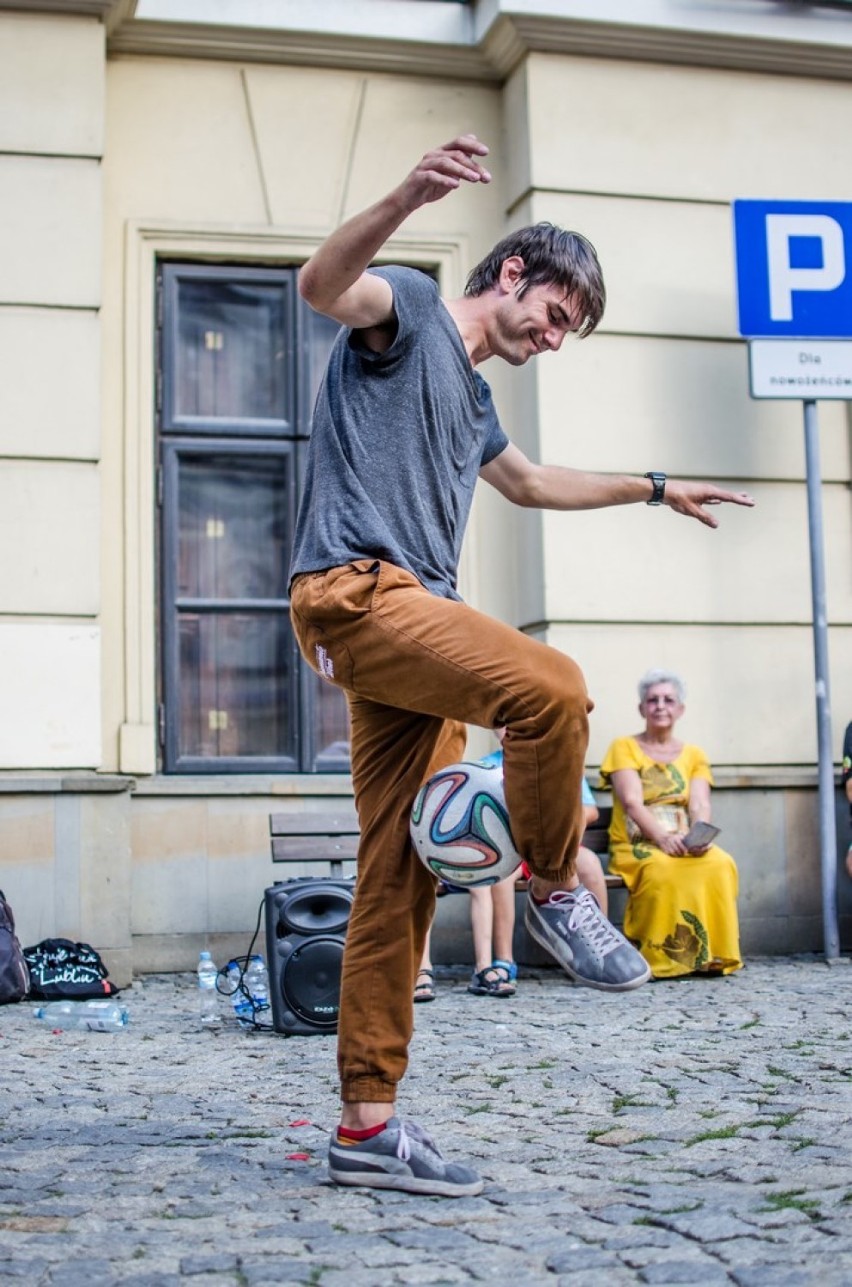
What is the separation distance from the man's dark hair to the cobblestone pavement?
1868 mm

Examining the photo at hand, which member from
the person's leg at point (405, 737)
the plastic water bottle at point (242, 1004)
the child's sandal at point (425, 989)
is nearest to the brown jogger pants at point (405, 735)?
the person's leg at point (405, 737)

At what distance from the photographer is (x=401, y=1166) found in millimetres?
3398

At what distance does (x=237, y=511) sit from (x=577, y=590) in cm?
182

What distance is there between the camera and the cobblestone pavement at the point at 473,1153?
9.32ft

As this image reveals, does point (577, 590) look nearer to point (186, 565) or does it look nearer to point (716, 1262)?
point (186, 565)

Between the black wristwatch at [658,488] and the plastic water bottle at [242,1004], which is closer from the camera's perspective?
the black wristwatch at [658,488]

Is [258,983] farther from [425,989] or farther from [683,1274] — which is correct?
[683,1274]

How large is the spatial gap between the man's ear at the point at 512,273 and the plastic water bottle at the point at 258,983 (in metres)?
3.65

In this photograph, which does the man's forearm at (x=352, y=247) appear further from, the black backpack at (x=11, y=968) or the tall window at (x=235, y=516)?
the tall window at (x=235, y=516)

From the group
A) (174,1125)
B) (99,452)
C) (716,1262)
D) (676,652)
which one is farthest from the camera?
(676,652)

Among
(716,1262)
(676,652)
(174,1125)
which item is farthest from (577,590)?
(716,1262)

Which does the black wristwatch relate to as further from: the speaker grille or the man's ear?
the speaker grille

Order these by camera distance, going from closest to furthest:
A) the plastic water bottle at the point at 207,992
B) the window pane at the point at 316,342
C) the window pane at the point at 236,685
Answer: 1. the plastic water bottle at the point at 207,992
2. the window pane at the point at 236,685
3. the window pane at the point at 316,342

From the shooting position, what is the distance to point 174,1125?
14.0ft
